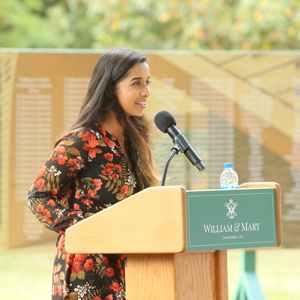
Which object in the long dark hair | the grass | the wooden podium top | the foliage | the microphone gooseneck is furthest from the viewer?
the foliage

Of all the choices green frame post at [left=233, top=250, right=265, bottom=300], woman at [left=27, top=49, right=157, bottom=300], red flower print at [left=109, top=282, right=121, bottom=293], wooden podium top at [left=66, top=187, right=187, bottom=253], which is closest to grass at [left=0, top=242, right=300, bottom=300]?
green frame post at [left=233, top=250, right=265, bottom=300]

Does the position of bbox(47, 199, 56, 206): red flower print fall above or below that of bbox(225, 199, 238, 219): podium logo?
above

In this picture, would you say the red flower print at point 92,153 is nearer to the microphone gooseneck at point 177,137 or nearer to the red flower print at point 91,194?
the red flower print at point 91,194

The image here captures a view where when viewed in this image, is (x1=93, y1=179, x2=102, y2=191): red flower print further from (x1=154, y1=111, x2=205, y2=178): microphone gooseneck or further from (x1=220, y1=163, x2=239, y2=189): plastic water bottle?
(x1=220, y1=163, x2=239, y2=189): plastic water bottle

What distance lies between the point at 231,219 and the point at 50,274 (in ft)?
19.0

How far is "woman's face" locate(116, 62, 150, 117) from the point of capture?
2.24 meters

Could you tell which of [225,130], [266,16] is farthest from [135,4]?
[225,130]

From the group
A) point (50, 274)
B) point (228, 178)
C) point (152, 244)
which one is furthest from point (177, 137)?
point (50, 274)

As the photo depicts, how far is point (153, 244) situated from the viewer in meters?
1.65

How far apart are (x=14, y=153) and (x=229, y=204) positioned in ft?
8.87

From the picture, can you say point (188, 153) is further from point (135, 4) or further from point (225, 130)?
point (135, 4)

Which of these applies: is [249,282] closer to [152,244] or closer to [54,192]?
[54,192]

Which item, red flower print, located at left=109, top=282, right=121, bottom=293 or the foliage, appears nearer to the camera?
red flower print, located at left=109, top=282, right=121, bottom=293

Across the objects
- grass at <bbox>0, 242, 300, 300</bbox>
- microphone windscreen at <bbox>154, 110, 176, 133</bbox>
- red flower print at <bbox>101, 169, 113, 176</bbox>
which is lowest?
grass at <bbox>0, 242, 300, 300</bbox>
